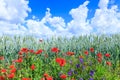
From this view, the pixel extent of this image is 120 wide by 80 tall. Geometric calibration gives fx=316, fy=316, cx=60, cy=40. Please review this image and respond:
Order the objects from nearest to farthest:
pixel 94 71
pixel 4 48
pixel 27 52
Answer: pixel 94 71 → pixel 27 52 → pixel 4 48

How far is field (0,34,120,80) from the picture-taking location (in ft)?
24.8

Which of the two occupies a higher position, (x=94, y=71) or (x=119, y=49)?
(x=119, y=49)

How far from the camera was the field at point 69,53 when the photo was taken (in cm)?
757

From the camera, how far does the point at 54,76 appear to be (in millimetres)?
7109

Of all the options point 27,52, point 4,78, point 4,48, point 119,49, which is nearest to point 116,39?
point 119,49

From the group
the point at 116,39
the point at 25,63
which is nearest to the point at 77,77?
the point at 25,63

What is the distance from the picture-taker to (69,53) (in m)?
8.99

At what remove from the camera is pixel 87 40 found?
1288 cm

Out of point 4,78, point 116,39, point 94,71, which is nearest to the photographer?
point 4,78

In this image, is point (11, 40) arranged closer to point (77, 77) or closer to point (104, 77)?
point (77, 77)

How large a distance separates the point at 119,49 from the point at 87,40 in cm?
152

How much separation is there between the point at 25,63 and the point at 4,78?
1.02 m

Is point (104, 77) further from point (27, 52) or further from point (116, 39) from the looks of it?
point (116, 39)

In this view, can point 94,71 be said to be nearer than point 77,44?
Yes
